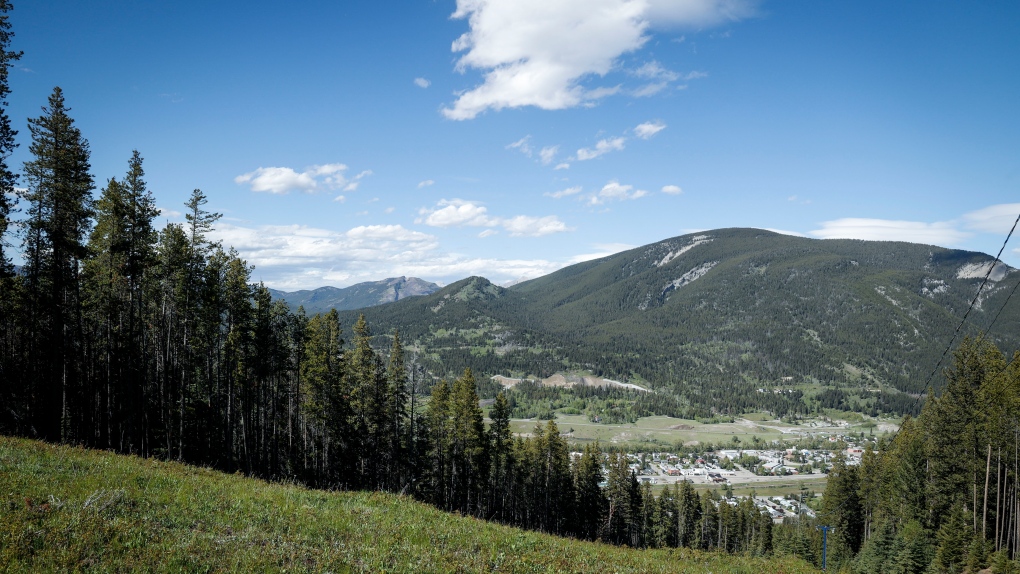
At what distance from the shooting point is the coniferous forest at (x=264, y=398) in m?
24.7

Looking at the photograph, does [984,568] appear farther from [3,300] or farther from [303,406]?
[3,300]

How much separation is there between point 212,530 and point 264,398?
29.2 m

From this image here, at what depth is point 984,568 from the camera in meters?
32.2

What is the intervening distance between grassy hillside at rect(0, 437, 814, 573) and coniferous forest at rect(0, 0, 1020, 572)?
6.04m

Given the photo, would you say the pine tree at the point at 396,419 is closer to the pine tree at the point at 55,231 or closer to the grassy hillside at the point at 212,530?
the pine tree at the point at 55,231

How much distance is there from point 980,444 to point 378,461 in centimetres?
4946

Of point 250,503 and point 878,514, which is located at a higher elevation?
point 250,503

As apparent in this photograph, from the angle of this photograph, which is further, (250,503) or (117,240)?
(117,240)

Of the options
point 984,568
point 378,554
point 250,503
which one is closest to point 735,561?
point 378,554

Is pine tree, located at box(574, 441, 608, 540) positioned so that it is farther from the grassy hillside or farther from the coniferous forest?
the grassy hillside

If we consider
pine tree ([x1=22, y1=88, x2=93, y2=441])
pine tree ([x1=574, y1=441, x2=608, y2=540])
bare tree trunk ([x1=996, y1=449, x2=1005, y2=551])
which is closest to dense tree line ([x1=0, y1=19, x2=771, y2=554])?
pine tree ([x1=22, y1=88, x2=93, y2=441])

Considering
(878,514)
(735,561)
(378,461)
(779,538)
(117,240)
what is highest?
(117,240)

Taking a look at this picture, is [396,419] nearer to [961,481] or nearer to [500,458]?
[500,458]

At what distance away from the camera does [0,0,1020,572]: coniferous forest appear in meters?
24.7
